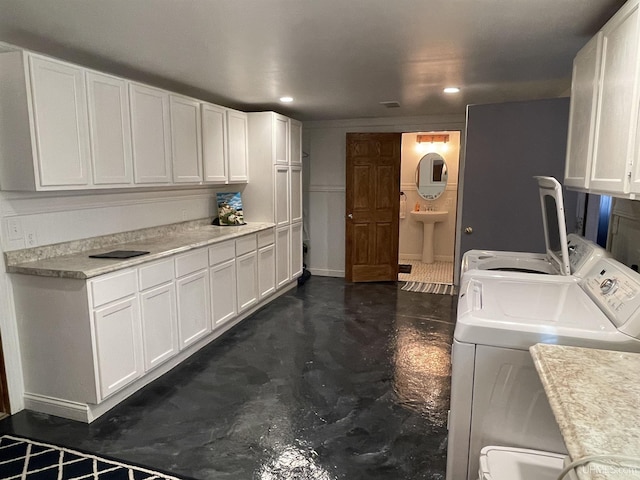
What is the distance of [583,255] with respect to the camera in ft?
7.17

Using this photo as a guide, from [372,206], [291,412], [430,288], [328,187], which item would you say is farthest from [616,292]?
[328,187]

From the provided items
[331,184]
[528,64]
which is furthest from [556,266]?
[331,184]

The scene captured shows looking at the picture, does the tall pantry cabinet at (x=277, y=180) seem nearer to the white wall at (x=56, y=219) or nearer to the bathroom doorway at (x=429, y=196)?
the white wall at (x=56, y=219)

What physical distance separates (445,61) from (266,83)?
147 centimetres

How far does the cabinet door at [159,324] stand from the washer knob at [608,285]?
2.63 m

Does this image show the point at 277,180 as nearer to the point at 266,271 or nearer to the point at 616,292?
the point at 266,271

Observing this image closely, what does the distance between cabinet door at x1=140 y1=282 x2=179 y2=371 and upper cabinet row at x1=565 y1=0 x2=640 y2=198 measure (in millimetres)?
2724

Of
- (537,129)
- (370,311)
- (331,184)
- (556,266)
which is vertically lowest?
(370,311)

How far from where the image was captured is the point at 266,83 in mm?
3590

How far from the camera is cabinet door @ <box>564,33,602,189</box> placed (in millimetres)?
2047

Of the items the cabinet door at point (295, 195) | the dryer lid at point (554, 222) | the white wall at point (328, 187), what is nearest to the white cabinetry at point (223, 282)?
the cabinet door at point (295, 195)

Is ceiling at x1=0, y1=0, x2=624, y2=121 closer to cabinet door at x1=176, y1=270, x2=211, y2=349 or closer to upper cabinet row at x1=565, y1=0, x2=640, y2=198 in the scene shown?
upper cabinet row at x1=565, y1=0, x2=640, y2=198

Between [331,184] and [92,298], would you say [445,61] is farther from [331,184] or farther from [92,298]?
[331,184]

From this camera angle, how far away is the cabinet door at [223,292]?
3766 mm
